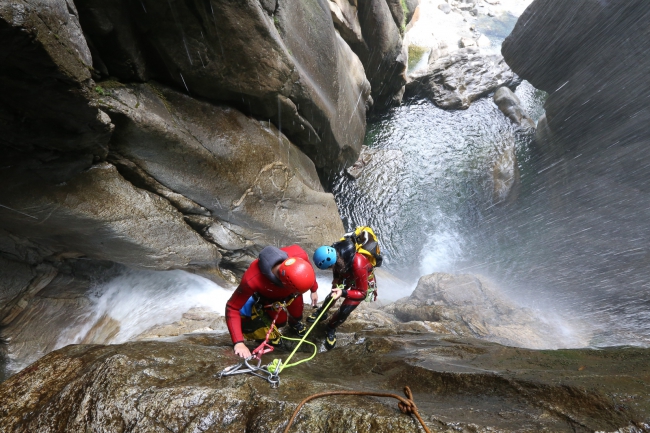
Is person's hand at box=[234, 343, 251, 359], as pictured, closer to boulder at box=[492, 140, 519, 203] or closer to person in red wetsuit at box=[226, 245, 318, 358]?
person in red wetsuit at box=[226, 245, 318, 358]

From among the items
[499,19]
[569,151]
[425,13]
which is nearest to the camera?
[569,151]

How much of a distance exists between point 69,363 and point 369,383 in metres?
2.55

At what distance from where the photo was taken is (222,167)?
6449mm

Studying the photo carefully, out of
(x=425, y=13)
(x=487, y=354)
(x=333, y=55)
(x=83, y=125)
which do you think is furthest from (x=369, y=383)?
(x=425, y=13)

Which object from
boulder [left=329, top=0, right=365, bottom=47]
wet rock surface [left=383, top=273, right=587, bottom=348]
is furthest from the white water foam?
boulder [left=329, top=0, right=365, bottom=47]

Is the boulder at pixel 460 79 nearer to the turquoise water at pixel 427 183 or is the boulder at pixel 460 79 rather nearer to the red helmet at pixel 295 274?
the turquoise water at pixel 427 183

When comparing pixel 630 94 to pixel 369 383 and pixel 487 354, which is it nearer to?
pixel 487 354

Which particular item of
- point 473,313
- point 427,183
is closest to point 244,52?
point 473,313

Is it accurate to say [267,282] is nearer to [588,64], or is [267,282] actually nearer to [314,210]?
[314,210]

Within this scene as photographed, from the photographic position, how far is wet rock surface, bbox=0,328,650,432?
1.99 meters

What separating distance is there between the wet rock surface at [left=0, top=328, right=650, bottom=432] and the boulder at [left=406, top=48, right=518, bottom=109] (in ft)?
55.4

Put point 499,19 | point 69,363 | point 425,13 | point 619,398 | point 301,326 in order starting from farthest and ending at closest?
point 499,19, point 425,13, point 301,326, point 69,363, point 619,398

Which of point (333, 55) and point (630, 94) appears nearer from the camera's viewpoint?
point (333, 55)

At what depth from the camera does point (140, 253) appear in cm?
600
